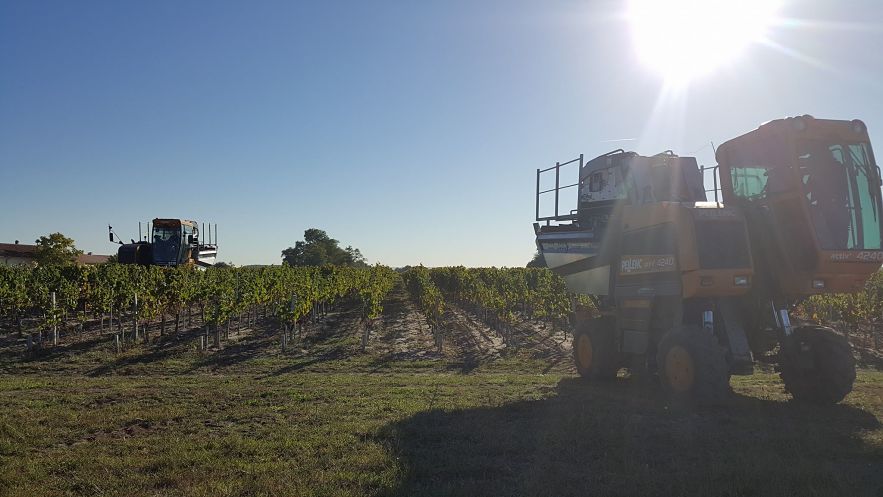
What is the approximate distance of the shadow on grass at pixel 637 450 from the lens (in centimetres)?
466

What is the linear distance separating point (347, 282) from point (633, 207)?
80.3 feet

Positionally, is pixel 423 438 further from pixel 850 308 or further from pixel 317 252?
pixel 317 252

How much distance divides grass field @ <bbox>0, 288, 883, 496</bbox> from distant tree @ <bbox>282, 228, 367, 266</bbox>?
77.6 meters

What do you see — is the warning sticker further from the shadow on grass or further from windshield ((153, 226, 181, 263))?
windshield ((153, 226, 181, 263))

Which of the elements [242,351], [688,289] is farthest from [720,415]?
[242,351]

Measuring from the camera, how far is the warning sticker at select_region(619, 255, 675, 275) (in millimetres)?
7980

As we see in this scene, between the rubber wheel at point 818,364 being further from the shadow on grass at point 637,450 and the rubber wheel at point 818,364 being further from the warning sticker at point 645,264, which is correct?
the warning sticker at point 645,264

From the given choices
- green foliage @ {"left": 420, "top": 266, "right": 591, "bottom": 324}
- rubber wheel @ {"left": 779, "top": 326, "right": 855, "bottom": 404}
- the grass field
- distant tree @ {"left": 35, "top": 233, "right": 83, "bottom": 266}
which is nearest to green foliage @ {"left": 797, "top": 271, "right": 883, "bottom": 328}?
green foliage @ {"left": 420, "top": 266, "right": 591, "bottom": 324}

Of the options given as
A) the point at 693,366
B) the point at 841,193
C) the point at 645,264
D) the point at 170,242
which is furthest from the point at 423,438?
the point at 170,242

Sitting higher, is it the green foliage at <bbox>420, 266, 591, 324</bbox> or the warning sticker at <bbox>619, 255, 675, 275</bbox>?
the warning sticker at <bbox>619, 255, 675, 275</bbox>

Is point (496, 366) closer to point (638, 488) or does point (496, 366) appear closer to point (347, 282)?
point (638, 488)

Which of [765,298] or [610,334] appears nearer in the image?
[765,298]

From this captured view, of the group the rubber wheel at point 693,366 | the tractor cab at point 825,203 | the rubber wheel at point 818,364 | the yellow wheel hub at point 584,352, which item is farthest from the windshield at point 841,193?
the yellow wheel hub at point 584,352

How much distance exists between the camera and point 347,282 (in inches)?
1248
